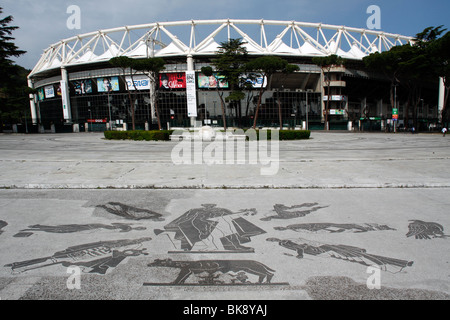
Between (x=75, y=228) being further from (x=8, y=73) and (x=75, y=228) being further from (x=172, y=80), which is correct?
(x=172, y=80)

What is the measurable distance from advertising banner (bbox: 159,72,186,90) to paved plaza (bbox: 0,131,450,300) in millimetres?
59710

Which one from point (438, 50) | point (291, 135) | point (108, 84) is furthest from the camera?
point (108, 84)

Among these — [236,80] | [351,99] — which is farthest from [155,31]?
[351,99]

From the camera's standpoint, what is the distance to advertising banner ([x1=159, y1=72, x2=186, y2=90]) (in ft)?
211

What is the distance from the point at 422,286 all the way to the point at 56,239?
16.6ft

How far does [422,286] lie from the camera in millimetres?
2861

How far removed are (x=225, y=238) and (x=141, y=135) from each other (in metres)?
25.2

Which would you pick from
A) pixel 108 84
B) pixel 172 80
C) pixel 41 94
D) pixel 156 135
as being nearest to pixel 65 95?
pixel 108 84

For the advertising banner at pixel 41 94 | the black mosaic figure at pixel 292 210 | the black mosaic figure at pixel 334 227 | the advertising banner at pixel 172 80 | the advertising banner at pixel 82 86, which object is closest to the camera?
the black mosaic figure at pixel 334 227

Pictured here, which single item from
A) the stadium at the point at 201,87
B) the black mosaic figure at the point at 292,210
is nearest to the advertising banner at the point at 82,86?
the stadium at the point at 201,87

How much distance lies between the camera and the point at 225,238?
13.9ft

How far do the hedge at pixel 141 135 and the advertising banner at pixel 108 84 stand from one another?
1717 inches

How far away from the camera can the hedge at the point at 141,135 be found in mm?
26812

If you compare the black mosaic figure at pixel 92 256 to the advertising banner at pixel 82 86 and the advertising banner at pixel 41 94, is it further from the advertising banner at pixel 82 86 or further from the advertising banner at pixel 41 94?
the advertising banner at pixel 41 94
